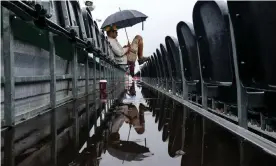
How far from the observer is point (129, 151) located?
3266 mm

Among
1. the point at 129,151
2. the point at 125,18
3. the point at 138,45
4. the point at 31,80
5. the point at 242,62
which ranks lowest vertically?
the point at 129,151

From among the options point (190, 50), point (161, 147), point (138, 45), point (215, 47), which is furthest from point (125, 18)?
point (161, 147)

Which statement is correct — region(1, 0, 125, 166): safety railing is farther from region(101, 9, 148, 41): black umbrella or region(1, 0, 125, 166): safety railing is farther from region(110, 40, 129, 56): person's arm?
region(110, 40, 129, 56): person's arm

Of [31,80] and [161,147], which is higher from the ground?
[31,80]

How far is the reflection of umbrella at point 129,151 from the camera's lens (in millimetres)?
3033

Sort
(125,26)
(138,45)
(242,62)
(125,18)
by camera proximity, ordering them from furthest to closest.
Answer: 1. (138,45)
2. (125,26)
3. (125,18)
4. (242,62)

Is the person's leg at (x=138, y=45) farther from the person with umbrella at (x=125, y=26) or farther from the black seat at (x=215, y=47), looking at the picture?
the black seat at (x=215, y=47)

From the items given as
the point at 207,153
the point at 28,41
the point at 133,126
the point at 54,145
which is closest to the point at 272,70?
the point at 207,153

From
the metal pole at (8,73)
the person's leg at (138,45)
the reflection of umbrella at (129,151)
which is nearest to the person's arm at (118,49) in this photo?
the person's leg at (138,45)

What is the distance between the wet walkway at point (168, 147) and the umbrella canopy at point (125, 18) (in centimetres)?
1596

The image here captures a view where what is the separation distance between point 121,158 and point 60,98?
4.61 m

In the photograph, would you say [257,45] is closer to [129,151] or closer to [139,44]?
[129,151]

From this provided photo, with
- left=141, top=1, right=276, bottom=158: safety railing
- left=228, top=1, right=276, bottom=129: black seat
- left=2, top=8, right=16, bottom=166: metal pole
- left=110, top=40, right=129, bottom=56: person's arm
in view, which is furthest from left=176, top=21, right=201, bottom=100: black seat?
left=110, top=40, right=129, bottom=56: person's arm

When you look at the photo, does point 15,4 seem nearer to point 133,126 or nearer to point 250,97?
point 133,126
